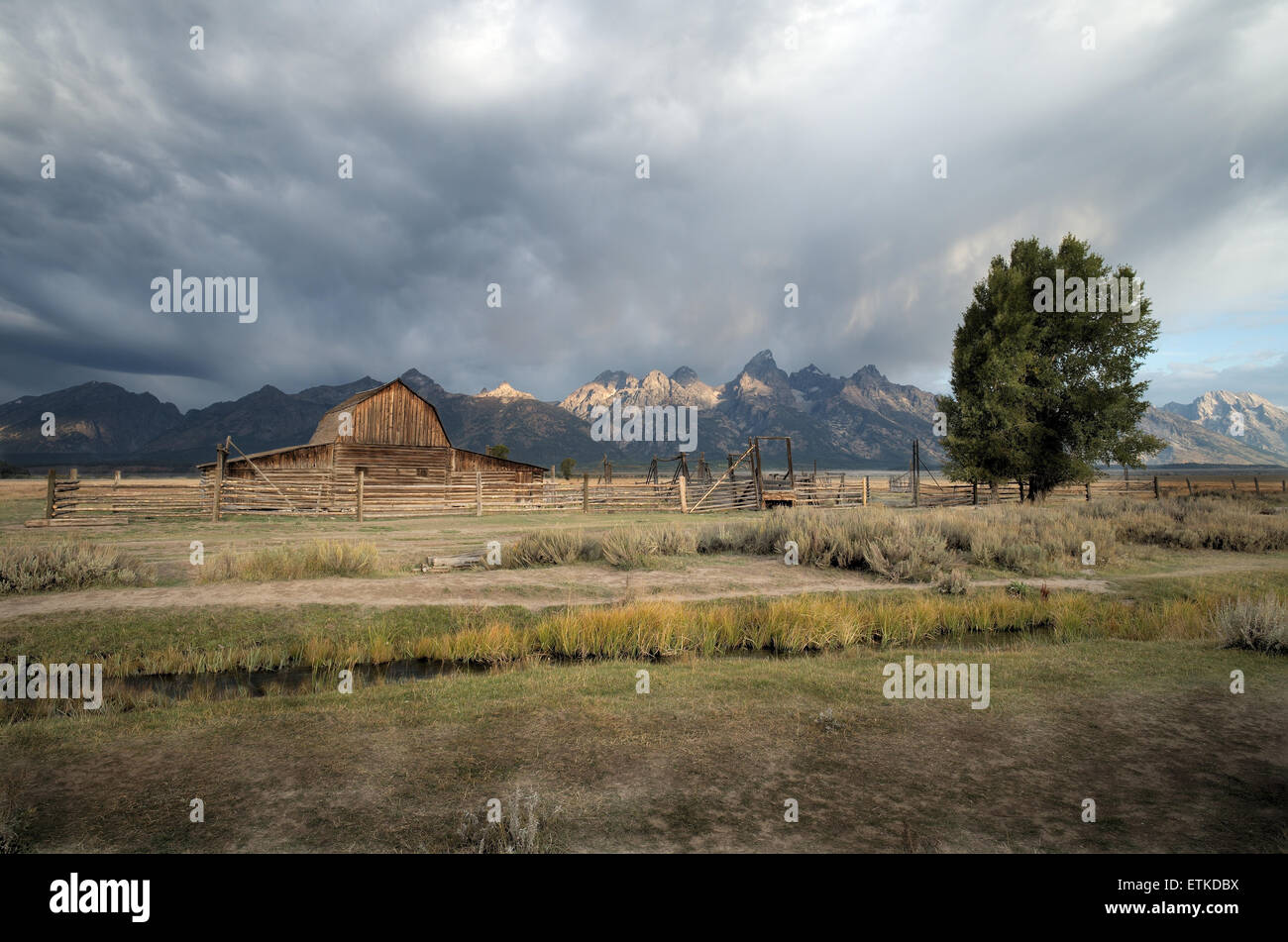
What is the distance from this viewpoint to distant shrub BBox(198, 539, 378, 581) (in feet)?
41.7

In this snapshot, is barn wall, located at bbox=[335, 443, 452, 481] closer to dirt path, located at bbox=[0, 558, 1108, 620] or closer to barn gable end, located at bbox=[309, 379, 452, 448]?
barn gable end, located at bbox=[309, 379, 452, 448]

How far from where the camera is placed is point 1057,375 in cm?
2612

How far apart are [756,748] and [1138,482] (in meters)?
55.5

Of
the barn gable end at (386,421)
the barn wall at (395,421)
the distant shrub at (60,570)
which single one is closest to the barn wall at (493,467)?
the barn wall at (395,421)

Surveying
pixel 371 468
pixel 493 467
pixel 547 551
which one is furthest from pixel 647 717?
pixel 371 468

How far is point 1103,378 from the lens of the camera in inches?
1026

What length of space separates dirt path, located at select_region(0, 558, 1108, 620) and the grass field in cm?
10

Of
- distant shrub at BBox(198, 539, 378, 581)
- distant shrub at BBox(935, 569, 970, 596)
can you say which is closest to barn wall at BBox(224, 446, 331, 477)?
distant shrub at BBox(198, 539, 378, 581)

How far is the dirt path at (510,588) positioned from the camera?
34.6ft

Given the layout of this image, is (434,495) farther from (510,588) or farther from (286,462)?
(510,588)

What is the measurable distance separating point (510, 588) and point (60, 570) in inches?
331

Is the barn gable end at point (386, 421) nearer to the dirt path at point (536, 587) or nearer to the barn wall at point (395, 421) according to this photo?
the barn wall at point (395, 421)
